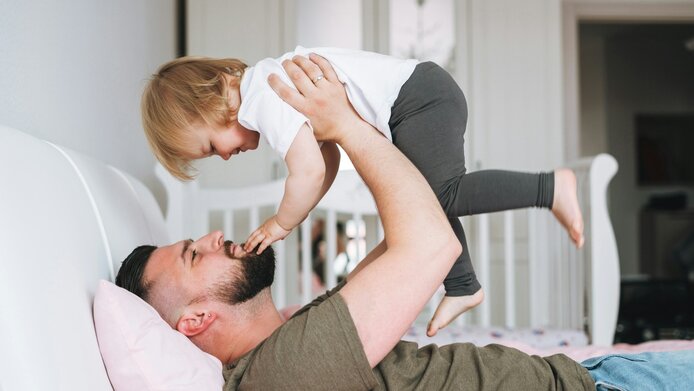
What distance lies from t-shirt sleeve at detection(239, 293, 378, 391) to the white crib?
1436 millimetres

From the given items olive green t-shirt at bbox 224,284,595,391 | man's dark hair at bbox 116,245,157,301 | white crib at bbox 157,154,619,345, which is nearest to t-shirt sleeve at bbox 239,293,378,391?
olive green t-shirt at bbox 224,284,595,391

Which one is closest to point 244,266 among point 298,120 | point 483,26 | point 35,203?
point 298,120

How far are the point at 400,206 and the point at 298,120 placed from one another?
23cm

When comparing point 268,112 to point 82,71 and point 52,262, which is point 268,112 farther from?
point 82,71

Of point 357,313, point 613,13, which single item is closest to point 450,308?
point 357,313

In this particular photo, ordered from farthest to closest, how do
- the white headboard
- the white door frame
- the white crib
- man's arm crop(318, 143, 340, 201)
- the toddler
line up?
the white door frame, the white crib, man's arm crop(318, 143, 340, 201), the toddler, the white headboard

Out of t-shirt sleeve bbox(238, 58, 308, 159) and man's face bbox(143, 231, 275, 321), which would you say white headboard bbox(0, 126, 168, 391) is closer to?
man's face bbox(143, 231, 275, 321)

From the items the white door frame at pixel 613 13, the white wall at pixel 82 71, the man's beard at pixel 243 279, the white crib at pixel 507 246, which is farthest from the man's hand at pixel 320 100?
the white door frame at pixel 613 13

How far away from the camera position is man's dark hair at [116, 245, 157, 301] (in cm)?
121

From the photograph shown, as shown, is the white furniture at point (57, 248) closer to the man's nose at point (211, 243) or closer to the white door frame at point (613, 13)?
the man's nose at point (211, 243)

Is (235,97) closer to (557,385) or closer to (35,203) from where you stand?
(35,203)

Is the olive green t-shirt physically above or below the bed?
below

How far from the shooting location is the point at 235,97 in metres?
1.32

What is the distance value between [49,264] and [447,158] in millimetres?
700
